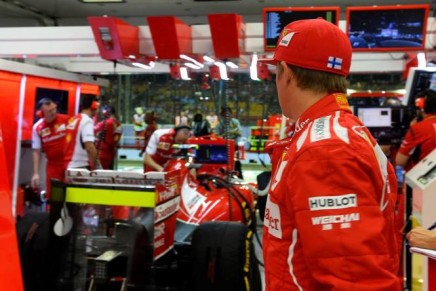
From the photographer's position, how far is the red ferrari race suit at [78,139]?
5.10 meters

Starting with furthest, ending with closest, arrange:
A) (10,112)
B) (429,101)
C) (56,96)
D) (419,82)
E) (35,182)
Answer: (56,96) → (10,112) → (35,182) → (419,82) → (429,101)

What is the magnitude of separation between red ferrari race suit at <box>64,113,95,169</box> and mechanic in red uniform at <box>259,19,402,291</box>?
13.4 feet

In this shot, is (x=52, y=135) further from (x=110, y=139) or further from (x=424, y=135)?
(x=424, y=135)

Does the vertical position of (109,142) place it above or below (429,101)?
below

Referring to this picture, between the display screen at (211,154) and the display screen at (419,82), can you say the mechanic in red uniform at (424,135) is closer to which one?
the display screen at (419,82)

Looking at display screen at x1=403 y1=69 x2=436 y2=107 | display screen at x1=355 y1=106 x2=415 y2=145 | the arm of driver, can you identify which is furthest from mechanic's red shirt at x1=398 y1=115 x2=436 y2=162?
the arm of driver

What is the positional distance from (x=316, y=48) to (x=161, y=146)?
4.45 m

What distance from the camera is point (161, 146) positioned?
553 cm

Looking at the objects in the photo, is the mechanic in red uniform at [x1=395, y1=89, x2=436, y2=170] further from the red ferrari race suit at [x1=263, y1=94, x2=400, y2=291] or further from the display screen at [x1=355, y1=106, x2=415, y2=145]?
the red ferrari race suit at [x1=263, y1=94, x2=400, y2=291]

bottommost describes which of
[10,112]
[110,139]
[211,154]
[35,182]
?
[35,182]

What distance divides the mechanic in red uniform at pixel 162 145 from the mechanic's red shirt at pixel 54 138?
0.90 m

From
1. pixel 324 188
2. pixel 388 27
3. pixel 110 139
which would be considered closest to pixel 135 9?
pixel 110 139

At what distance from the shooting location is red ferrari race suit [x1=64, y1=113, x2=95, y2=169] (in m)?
5.10

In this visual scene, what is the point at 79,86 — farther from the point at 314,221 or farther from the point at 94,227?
the point at 314,221
